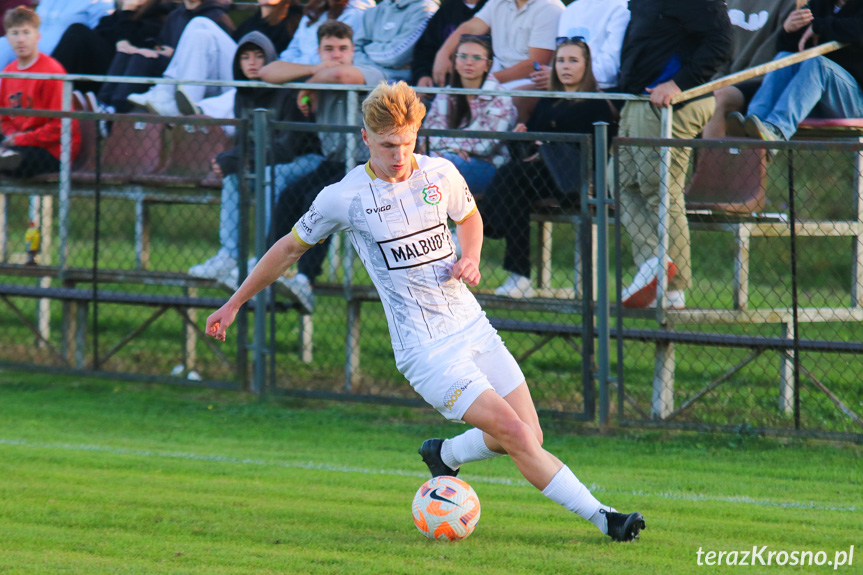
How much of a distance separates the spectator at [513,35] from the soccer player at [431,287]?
4.07m

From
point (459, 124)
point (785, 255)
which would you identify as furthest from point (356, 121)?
point (785, 255)

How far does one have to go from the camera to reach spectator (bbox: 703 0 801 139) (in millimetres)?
8125

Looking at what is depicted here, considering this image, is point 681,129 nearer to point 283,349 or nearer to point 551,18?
point 551,18

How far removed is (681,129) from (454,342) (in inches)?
150

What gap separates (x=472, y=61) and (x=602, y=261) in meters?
2.21

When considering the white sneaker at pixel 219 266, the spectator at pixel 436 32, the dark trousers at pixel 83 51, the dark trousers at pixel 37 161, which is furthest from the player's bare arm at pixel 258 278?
the dark trousers at pixel 83 51

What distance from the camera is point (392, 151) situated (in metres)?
4.42

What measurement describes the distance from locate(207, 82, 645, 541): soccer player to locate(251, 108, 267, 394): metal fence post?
362cm

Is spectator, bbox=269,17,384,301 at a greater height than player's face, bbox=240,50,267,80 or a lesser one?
lesser

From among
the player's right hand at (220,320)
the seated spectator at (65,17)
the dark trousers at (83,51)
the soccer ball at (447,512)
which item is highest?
the seated spectator at (65,17)

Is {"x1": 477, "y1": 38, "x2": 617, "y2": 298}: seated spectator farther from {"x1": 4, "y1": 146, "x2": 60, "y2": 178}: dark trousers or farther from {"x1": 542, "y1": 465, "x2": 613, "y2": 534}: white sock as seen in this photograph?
{"x1": 4, "y1": 146, "x2": 60, "y2": 178}: dark trousers

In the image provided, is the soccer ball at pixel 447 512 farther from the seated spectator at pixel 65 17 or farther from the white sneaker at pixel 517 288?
the seated spectator at pixel 65 17

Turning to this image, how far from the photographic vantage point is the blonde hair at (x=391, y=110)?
4262mm

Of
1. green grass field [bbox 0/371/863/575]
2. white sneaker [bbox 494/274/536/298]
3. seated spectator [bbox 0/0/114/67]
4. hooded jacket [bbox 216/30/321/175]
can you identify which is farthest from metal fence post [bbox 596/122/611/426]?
seated spectator [bbox 0/0/114/67]
